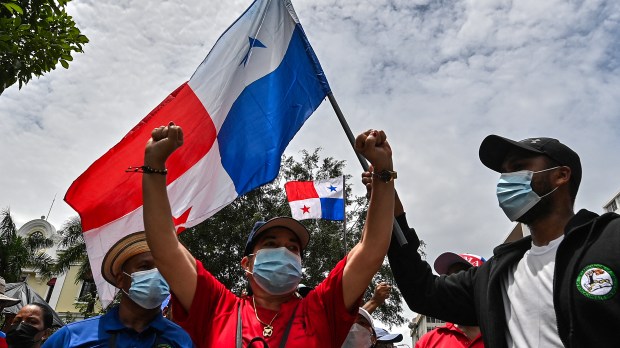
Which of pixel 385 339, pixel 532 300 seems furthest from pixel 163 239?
pixel 385 339

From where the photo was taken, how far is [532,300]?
6.37 feet

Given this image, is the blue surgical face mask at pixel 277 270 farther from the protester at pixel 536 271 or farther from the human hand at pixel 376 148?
the human hand at pixel 376 148

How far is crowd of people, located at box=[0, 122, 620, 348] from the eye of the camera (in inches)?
69.9

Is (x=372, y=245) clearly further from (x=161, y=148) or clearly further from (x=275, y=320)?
(x=161, y=148)

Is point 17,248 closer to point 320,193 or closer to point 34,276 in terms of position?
point 34,276

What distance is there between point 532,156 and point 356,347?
63.9 inches

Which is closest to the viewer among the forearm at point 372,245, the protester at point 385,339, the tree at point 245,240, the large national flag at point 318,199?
the forearm at point 372,245

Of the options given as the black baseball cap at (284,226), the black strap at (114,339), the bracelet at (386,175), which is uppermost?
the bracelet at (386,175)

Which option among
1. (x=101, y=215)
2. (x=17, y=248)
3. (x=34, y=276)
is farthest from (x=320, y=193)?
(x=34, y=276)

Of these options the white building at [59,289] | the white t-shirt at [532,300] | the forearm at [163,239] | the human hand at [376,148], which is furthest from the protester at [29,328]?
the white building at [59,289]

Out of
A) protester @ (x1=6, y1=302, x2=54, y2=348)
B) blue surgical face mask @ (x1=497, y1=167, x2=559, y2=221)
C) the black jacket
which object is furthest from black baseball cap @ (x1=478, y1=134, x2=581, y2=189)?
protester @ (x1=6, y1=302, x2=54, y2=348)

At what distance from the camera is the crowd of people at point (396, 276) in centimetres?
178

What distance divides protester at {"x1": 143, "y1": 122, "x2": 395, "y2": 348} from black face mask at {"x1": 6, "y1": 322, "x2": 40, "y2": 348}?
2519 millimetres

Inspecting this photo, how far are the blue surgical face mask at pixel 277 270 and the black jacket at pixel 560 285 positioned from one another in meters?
0.51
